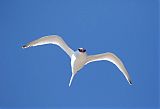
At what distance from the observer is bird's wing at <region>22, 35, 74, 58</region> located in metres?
5.51

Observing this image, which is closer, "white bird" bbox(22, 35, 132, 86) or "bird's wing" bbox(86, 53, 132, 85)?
"white bird" bbox(22, 35, 132, 86)

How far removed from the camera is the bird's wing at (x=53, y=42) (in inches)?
217

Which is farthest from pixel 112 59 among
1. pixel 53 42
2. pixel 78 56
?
pixel 53 42

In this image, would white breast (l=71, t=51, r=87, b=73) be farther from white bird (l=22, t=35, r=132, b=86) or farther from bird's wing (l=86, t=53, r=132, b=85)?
bird's wing (l=86, t=53, r=132, b=85)

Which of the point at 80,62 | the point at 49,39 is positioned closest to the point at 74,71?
the point at 80,62

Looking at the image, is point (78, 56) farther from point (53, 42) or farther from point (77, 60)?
point (53, 42)

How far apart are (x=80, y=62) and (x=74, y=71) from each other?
0.19 m

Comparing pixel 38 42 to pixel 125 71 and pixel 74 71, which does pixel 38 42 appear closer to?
A: pixel 74 71

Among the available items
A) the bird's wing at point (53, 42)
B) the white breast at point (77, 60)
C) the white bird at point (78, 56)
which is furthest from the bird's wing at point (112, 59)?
the bird's wing at point (53, 42)

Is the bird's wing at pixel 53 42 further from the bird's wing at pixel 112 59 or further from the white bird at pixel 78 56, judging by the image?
the bird's wing at pixel 112 59

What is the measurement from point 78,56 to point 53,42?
41 cm

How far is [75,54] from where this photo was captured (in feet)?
18.3

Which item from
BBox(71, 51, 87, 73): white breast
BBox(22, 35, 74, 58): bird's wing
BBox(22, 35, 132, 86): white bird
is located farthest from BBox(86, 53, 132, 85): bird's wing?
BBox(22, 35, 74, 58): bird's wing

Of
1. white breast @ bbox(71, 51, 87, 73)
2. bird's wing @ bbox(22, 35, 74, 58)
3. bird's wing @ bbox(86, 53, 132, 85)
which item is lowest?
white breast @ bbox(71, 51, 87, 73)
